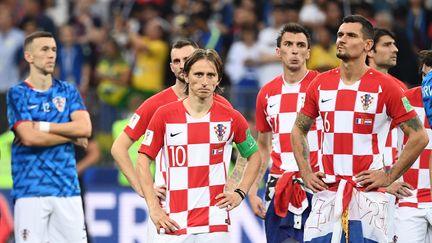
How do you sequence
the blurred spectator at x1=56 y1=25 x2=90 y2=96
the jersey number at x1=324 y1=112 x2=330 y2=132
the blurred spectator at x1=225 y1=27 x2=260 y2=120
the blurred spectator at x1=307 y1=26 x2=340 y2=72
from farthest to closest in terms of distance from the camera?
the blurred spectator at x1=56 y1=25 x2=90 y2=96 → the blurred spectator at x1=225 y1=27 x2=260 y2=120 → the blurred spectator at x1=307 y1=26 x2=340 y2=72 → the jersey number at x1=324 y1=112 x2=330 y2=132

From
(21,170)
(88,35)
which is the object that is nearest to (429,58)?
(21,170)

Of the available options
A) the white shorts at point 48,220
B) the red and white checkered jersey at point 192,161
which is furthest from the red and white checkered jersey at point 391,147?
the white shorts at point 48,220

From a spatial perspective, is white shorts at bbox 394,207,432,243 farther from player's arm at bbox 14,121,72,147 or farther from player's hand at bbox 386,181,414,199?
player's arm at bbox 14,121,72,147

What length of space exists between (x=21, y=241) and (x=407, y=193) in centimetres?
428

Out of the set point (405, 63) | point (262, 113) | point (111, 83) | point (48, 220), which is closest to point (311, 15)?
point (405, 63)

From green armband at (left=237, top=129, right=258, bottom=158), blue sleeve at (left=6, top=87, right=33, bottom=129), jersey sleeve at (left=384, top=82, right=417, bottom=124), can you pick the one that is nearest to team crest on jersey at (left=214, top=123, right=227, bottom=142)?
green armband at (left=237, top=129, right=258, bottom=158)

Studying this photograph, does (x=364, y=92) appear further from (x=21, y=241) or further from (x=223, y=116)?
(x=21, y=241)

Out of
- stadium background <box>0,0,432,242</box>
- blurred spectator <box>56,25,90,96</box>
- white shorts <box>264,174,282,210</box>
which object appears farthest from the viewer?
blurred spectator <box>56,25,90,96</box>

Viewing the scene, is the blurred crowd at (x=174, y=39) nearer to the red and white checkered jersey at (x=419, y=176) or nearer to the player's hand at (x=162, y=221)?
the red and white checkered jersey at (x=419, y=176)

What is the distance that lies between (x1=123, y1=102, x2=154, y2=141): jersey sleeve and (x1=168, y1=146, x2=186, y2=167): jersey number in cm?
92

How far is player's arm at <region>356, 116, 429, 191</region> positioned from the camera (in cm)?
1088

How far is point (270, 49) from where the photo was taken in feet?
65.4

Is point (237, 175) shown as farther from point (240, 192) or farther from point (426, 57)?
point (426, 57)

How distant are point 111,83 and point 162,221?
391 inches
